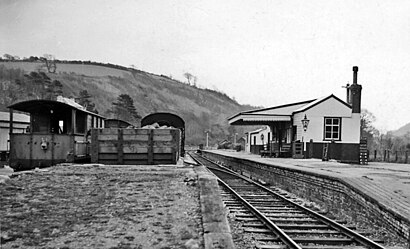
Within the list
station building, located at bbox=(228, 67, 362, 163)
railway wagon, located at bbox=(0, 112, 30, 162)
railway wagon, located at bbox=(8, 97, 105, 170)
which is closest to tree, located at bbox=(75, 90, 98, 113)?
railway wagon, located at bbox=(0, 112, 30, 162)

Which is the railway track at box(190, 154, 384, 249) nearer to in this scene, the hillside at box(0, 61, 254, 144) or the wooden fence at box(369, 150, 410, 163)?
the wooden fence at box(369, 150, 410, 163)

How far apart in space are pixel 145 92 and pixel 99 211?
131454 millimetres

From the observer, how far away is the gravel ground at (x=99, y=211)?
5.35 metres

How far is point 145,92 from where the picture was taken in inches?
5369

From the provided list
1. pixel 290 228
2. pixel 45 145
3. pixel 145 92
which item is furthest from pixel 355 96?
pixel 145 92

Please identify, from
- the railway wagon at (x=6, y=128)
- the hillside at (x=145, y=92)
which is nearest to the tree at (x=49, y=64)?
the hillside at (x=145, y=92)

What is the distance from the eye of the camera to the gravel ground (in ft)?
17.5

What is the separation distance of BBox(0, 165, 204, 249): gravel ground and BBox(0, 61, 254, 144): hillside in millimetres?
88737

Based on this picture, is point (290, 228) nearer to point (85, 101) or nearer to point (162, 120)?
point (162, 120)

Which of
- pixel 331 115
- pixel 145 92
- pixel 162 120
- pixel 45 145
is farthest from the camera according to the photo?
pixel 145 92

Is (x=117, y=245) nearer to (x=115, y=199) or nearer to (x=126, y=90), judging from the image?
(x=115, y=199)

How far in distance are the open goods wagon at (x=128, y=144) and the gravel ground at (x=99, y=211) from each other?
373cm

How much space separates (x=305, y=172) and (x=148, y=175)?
5.58 m

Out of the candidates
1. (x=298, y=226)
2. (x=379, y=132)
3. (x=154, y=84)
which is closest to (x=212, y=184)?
(x=298, y=226)
